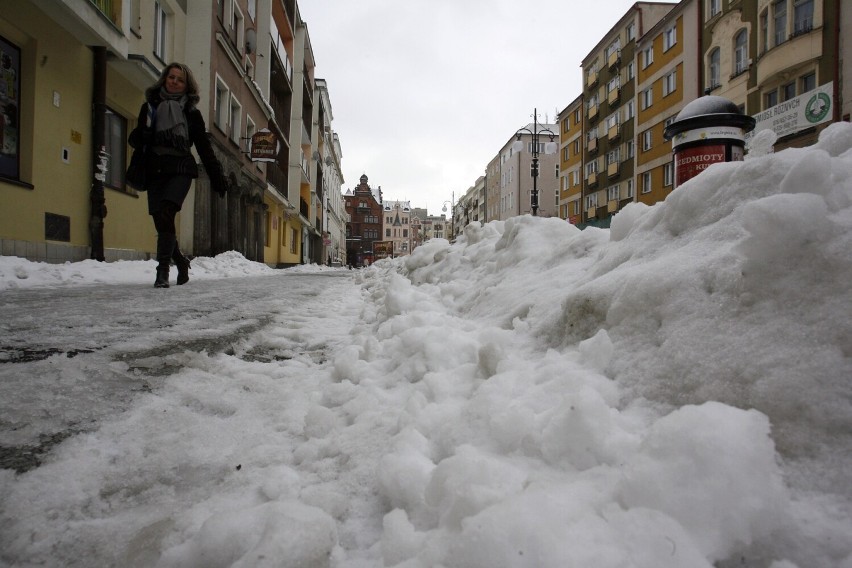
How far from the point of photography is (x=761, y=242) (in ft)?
4.00

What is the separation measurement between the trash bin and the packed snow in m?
2.06

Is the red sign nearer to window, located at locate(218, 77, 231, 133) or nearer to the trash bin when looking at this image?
the trash bin

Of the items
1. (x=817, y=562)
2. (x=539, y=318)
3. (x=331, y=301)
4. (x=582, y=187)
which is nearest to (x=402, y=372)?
Result: (x=539, y=318)

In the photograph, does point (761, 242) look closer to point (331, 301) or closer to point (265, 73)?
point (331, 301)

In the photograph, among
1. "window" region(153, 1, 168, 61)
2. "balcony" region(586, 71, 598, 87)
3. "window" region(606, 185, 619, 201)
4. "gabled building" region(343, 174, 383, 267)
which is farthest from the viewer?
"gabled building" region(343, 174, 383, 267)

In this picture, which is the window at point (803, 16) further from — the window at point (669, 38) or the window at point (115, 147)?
the window at point (115, 147)

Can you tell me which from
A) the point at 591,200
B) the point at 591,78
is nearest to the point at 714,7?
the point at 591,78

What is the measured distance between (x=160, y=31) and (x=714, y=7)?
69.8 ft

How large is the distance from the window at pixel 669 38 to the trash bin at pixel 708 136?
79.3 feet

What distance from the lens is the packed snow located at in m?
0.79

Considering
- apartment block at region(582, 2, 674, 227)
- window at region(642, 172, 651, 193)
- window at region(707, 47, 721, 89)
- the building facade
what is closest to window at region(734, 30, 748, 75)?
window at region(707, 47, 721, 89)

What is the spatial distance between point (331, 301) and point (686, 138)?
3939 millimetres

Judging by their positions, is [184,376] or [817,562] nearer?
[817,562]

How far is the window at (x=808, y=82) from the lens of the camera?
571 inches
